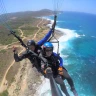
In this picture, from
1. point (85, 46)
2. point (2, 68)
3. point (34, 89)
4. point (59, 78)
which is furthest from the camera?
point (85, 46)

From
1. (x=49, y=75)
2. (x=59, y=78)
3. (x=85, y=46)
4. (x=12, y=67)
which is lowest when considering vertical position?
(x=85, y=46)


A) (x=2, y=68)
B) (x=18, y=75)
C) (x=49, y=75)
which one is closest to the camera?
(x=49, y=75)

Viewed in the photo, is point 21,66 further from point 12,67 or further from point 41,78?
point 41,78

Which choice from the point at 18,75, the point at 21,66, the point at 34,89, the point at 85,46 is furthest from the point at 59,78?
the point at 85,46

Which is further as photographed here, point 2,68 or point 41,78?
point 2,68

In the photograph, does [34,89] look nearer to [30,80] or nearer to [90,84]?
[30,80]

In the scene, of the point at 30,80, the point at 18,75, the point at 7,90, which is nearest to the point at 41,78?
the point at 30,80

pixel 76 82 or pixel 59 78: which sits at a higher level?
pixel 59 78

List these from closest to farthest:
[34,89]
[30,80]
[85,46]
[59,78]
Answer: [59,78] < [34,89] < [30,80] < [85,46]

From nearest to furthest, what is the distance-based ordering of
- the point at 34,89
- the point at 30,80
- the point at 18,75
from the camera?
the point at 34,89 < the point at 30,80 < the point at 18,75
